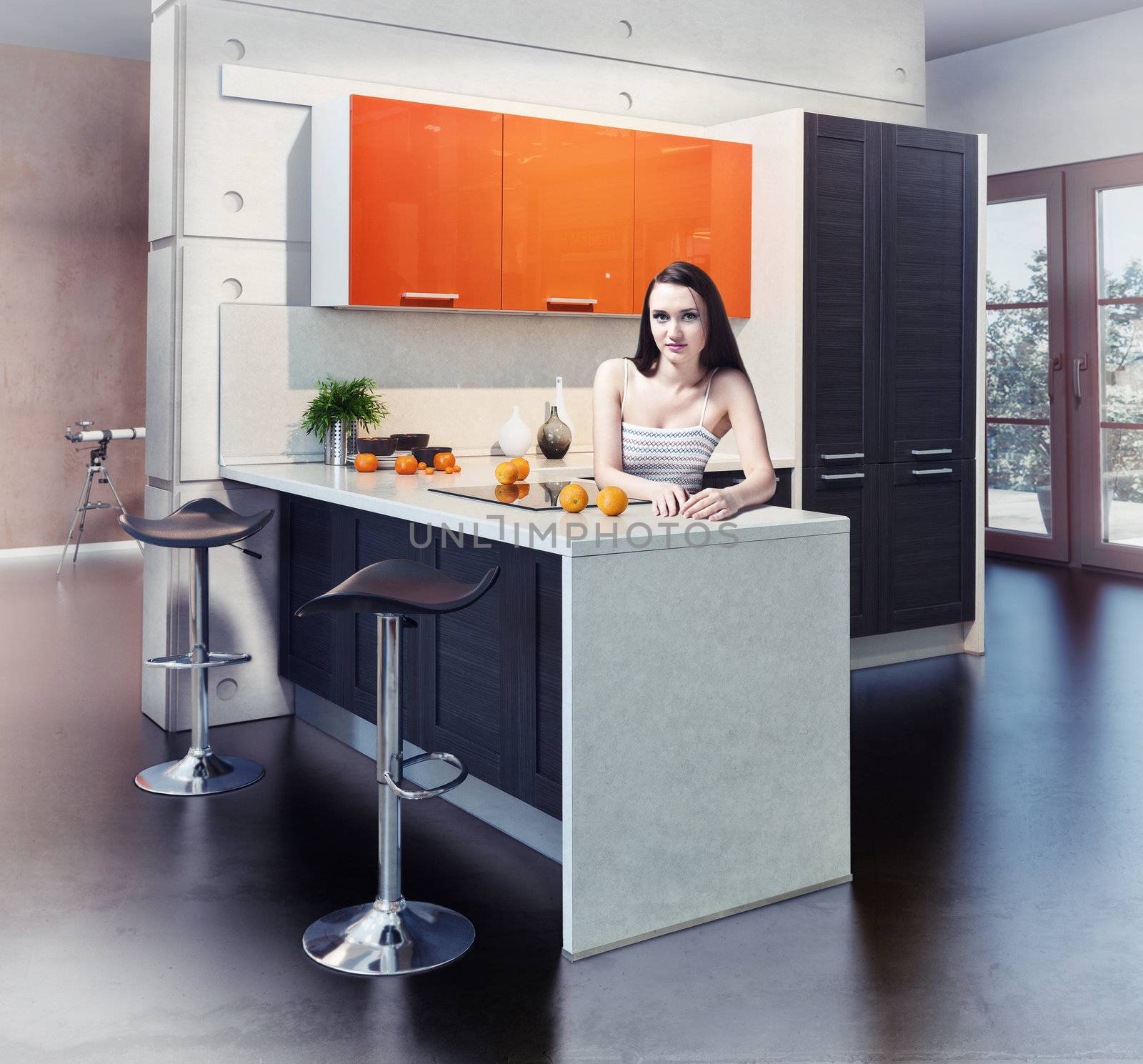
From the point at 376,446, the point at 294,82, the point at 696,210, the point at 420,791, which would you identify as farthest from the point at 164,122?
the point at 420,791

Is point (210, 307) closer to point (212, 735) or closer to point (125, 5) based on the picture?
point (212, 735)

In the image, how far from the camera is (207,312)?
4.31 m

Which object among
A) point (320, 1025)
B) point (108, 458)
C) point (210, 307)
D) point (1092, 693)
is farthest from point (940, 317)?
point (108, 458)

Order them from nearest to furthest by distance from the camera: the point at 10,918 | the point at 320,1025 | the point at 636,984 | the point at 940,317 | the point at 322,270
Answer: the point at 320,1025
the point at 636,984
the point at 10,918
the point at 322,270
the point at 940,317

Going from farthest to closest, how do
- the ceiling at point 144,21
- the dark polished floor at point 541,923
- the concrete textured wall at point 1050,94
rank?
the concrete textured wall at point 1050,94
the ceiling at point 144,21
the dark polished floor at point 541,923

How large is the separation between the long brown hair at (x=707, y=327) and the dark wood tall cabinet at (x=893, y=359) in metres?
1.54

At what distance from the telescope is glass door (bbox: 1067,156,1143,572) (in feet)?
18.8

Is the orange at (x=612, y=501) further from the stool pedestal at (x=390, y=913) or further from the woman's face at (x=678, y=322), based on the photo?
the woman's face at (x=678, y=322)

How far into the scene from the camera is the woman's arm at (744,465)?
2852mm

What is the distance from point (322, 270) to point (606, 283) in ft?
3.47

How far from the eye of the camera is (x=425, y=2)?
4602 mm

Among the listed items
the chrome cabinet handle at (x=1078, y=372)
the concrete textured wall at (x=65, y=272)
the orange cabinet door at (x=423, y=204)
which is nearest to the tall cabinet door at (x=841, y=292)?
the orange cabinet door at (x=423, y=204)

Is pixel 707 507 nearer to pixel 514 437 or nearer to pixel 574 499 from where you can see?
pixel 574 499

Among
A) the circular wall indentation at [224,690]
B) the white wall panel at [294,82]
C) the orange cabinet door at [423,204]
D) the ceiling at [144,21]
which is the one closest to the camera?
the orange cabinet door at [423,204]
